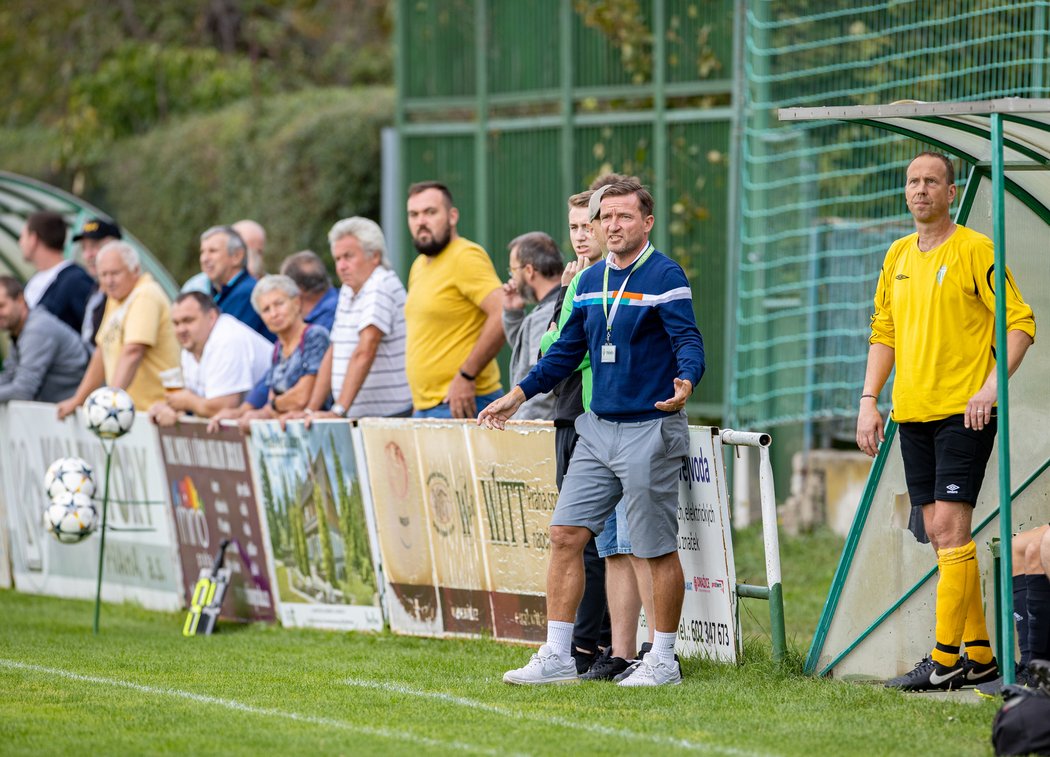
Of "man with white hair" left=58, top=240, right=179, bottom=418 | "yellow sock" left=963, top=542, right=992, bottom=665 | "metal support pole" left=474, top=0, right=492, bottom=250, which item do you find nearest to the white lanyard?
"yellow sock" left=963, top=542, right=992, bottom=665

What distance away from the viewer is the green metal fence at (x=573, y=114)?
545 inches

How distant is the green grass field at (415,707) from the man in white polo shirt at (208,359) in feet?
6.71

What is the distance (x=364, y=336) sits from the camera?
982 cm

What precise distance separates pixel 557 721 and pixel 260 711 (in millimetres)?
1273

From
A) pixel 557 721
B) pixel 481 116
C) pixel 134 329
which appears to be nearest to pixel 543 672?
pixel 557 721

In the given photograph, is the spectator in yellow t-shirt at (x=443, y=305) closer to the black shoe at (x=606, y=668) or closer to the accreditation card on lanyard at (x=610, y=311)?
the accreditation card on lanyard at (x=610, y=311)

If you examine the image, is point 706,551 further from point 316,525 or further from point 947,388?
point 316,525

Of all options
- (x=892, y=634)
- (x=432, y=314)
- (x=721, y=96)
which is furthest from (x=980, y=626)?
(x=721, y=96)

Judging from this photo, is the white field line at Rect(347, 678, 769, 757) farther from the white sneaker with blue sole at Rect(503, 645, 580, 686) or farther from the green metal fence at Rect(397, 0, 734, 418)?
the green metal fence at Rect(397, 0, 734, 418)

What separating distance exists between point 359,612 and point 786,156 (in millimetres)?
5339

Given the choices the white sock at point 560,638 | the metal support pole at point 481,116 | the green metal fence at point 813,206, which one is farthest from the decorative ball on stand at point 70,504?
the metal support pole at point 481,116

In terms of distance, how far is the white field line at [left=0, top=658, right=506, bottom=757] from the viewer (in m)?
6.19

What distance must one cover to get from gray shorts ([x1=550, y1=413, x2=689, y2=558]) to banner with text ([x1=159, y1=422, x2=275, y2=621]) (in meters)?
3.34

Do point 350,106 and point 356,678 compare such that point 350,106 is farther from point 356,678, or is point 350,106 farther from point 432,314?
point 356,678
